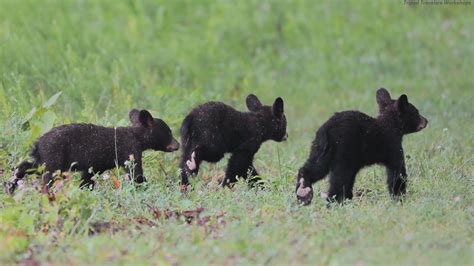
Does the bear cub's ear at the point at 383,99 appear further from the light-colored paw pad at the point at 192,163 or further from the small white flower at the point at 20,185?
the small white flower at the point at 20,185

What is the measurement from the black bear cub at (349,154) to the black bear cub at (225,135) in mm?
992

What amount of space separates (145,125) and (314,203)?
2.18 m

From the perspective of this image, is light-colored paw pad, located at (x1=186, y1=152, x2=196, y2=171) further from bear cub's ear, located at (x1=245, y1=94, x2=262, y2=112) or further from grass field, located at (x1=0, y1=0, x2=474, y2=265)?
bear cub's ear, located at (x1=245, y1=94, x2=262, y2=112)

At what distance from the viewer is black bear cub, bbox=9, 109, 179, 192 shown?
26.4 ft

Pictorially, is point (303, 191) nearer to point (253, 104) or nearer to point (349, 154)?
point (349, 154)

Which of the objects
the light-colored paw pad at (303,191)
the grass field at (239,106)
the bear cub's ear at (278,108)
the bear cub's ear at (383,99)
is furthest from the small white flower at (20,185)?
the bear cub's ear at (383,99)

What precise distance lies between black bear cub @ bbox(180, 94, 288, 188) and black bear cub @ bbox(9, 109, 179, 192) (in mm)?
284

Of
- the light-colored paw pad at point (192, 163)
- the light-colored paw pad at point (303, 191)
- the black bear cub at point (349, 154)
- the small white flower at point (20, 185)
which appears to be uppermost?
the black bear cub at point (349, 154)

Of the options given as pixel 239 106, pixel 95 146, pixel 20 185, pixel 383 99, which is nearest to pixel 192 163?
pixel 95 146

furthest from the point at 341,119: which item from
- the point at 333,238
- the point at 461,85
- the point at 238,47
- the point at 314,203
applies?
the point at 238,47

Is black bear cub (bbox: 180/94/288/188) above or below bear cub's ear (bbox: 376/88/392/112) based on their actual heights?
below

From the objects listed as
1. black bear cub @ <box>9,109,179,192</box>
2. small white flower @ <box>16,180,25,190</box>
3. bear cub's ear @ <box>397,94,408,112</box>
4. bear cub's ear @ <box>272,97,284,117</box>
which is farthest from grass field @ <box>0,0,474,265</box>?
bear cub's ear @ <box>397,94,408,112</box>

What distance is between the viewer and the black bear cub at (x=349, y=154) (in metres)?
7.92

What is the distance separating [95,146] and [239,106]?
19.3 feet
